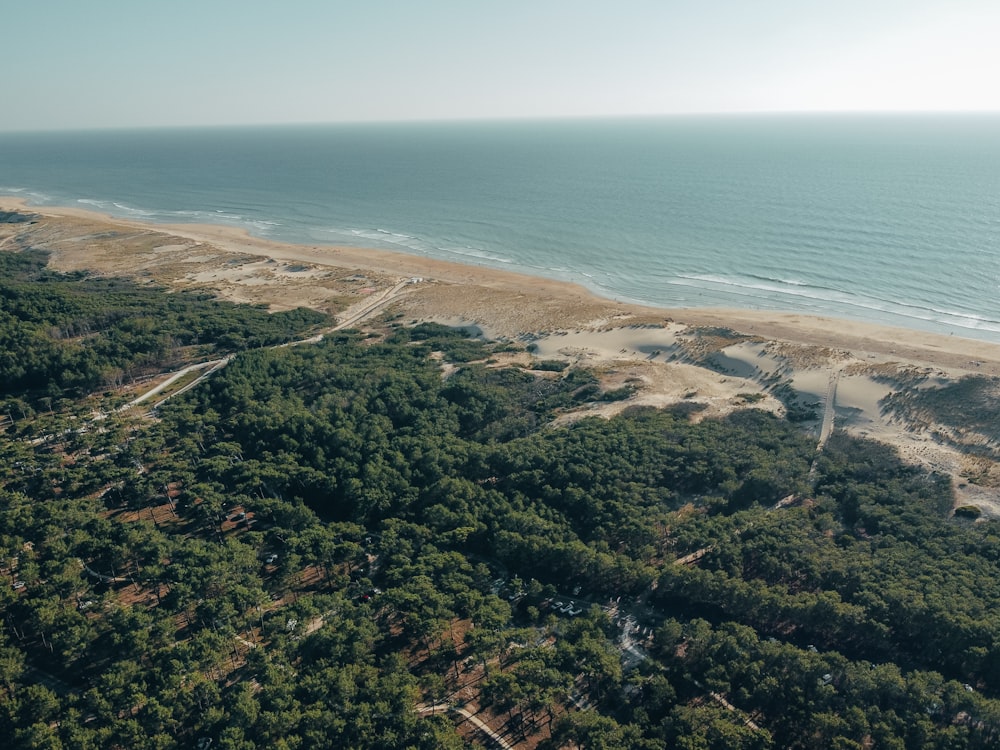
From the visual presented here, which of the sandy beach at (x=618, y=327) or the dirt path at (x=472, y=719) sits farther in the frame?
the sandy beach at (x=618, y=327)

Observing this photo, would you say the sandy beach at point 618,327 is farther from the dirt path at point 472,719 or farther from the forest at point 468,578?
the dirt path at point 472,719

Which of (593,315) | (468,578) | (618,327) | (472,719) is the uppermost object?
(593,315)

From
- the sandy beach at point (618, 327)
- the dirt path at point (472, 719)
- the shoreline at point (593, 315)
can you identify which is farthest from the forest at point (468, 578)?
the shoreline at point (593, 315)

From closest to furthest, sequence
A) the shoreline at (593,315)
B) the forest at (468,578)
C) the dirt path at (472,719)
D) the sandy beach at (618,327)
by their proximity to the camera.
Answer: the forest at (468,578), the dirt path at (472,719), the sandy beach at (618,327), the shoreline at (593,315)

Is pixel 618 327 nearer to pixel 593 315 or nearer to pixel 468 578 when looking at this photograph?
pixel 593 315

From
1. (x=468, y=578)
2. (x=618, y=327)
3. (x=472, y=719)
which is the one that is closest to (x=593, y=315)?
(x=618, y=327)

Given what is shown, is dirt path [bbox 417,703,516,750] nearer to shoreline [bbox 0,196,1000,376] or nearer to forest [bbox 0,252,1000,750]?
forest [bbox 0,252,1000,750]

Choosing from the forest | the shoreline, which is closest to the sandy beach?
the shoreline
